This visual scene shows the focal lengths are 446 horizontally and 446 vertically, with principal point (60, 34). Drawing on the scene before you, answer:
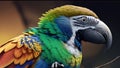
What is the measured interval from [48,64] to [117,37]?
770mm

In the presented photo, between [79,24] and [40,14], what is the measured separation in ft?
2.03

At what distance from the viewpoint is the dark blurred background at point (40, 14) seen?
218 cm

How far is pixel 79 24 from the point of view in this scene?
1.63 m

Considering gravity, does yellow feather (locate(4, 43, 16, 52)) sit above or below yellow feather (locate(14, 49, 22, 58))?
above

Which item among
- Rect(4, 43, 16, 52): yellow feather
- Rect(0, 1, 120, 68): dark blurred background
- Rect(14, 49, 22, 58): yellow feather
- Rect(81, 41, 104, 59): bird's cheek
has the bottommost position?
Rect(81, 41, 104, 59): bird's cheek

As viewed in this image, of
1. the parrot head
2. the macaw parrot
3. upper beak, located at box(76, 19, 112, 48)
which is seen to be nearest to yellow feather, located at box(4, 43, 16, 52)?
the macaw parrot

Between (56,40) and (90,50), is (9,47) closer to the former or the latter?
(56,40)

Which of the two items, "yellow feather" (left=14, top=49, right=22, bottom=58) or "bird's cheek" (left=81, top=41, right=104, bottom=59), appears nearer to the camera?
"yellow feather" (left=14, top=49, right=22, bottom=58)

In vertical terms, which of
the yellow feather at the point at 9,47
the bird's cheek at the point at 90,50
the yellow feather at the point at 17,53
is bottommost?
the bird's cheek at the point at 90,50

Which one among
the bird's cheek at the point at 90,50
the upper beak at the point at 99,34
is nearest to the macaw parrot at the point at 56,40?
the upper beak at the point at 99,34

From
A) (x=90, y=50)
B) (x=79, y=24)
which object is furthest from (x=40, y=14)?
(x=79, y=24)

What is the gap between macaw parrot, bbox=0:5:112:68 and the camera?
5.12 feet

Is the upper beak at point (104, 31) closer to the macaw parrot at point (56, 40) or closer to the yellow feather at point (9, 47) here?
the macaw parrot at point (56, 40)

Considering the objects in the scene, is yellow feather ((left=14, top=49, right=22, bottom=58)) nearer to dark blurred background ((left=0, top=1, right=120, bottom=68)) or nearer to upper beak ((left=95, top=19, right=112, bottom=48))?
upper beak ((left=95, top=19, right=112, bottom=48))
